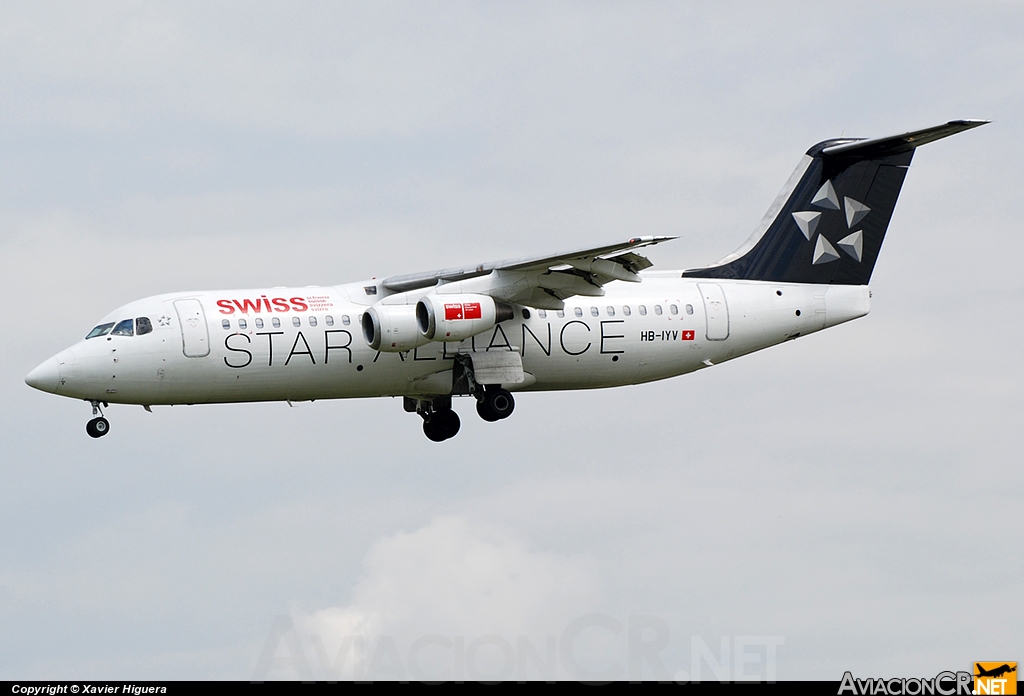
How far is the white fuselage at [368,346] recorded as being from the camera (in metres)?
34.1

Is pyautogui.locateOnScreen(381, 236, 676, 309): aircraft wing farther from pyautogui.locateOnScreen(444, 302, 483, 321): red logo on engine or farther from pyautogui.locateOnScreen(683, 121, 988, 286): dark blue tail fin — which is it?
pyautogui.locateOnScreen(683, 121, 988, 286): dark blue tail fin

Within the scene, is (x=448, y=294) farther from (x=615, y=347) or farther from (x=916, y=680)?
(x=916, y=680)

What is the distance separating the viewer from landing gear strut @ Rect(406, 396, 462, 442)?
38031 millimetres

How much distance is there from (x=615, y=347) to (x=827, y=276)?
17.7 feet

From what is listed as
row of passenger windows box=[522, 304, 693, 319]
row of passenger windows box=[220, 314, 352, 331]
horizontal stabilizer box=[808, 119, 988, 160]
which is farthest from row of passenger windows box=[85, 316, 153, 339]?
horizontal stabilizer box=[808, 119, 988, 160]

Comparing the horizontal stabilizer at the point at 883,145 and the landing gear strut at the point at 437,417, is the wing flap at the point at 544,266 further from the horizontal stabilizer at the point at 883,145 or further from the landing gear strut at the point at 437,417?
the horizontal stabilizer at the point at 883,145

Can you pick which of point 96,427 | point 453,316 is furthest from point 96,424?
point 453,316

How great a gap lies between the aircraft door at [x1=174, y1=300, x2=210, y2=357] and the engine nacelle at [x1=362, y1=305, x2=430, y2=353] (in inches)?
121

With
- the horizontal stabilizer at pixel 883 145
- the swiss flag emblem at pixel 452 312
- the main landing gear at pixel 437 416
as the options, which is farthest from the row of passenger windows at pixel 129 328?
the horizontal stabilizer at pixel 883 145

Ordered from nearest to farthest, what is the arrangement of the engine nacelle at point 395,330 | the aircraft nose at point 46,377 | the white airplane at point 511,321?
the aircraft nose at point 46,377, the engine nacelle at point 395,330, the white airplane at point 511,321

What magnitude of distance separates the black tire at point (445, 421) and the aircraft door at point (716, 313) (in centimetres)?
549

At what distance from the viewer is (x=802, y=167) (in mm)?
39781

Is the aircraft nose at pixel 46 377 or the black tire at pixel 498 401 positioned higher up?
the aircraft nose at pixel 46 377

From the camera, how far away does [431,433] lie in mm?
A: 38312
